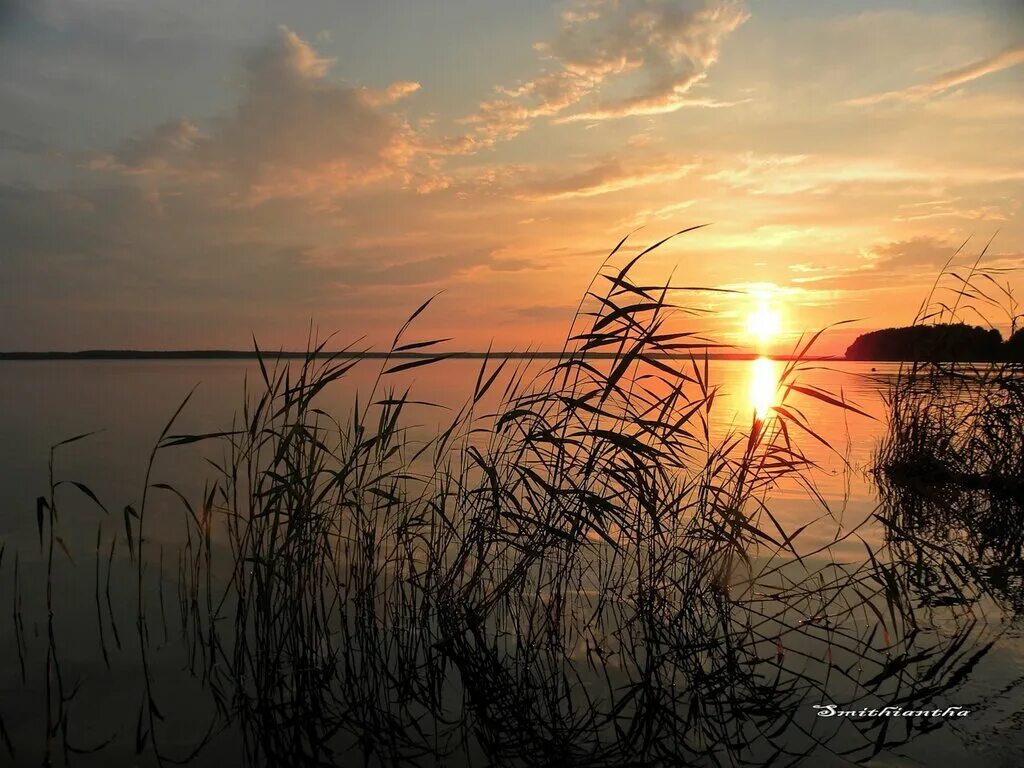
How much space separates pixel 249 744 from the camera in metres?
3.41

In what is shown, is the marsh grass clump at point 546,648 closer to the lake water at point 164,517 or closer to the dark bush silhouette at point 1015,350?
the lake water at point 164,517

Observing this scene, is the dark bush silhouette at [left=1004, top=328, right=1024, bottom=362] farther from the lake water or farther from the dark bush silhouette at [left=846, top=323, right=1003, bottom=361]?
the lake water

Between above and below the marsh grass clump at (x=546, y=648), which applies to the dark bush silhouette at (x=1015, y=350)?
above

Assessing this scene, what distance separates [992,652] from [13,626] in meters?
6.34

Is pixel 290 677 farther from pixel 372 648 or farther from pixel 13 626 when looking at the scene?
pixel 13 626

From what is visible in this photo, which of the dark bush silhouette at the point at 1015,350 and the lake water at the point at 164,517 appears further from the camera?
the dark bush silhouette at the point at 1015,350

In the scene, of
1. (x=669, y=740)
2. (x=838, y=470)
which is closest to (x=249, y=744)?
(x=669, y=740)
